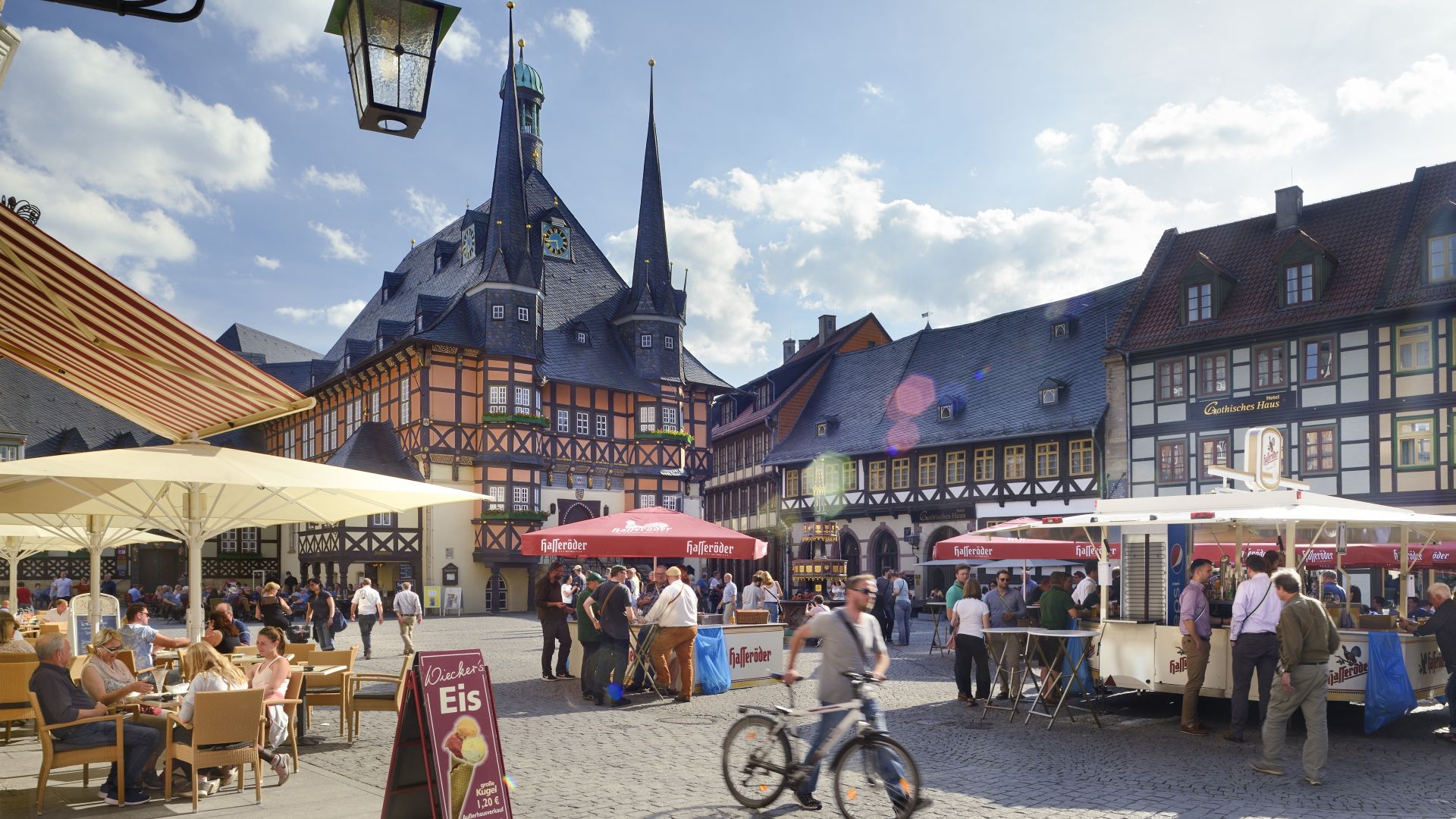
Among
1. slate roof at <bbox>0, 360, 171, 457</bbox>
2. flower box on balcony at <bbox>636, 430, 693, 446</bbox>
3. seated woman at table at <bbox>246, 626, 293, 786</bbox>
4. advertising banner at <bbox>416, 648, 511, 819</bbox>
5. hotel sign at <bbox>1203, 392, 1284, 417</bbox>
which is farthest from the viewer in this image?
slate roof at <bbox>0, 360, 171, 457</bbox>

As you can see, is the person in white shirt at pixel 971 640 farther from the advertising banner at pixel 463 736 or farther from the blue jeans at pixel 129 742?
the blue jeans at pixel 129 742

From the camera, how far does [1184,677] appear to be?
475 inches

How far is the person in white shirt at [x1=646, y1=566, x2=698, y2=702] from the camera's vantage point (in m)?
13.9

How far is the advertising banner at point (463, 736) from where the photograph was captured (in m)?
6.46

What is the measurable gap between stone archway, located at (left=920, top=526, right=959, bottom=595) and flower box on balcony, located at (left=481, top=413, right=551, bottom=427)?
13.7 meters

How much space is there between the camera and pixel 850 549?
139 feet

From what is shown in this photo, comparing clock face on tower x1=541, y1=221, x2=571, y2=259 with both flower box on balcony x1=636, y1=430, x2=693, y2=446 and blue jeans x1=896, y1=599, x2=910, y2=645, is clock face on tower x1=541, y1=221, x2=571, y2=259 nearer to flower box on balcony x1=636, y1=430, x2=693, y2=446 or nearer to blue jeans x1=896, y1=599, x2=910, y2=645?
flower box on balcony x1=636, y1=430, x2=693, y2=446

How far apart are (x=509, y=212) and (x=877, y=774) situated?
36052mm

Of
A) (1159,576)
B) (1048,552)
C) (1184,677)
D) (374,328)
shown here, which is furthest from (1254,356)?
(374,328)

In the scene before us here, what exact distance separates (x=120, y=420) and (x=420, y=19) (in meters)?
54.0

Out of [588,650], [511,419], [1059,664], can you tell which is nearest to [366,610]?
[588,650]

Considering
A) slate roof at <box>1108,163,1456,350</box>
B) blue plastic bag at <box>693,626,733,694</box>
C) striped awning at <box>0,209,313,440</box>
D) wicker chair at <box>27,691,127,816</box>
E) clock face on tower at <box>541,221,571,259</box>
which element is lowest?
blue plastic bag at <box>693,626,733,694</box>

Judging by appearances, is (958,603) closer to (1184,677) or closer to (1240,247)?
(1184,677)

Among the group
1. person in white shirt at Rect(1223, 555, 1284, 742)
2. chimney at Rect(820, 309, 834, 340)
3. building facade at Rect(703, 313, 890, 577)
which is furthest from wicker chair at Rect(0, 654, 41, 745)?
chimney at Rect(820, 309, 834, 340)
